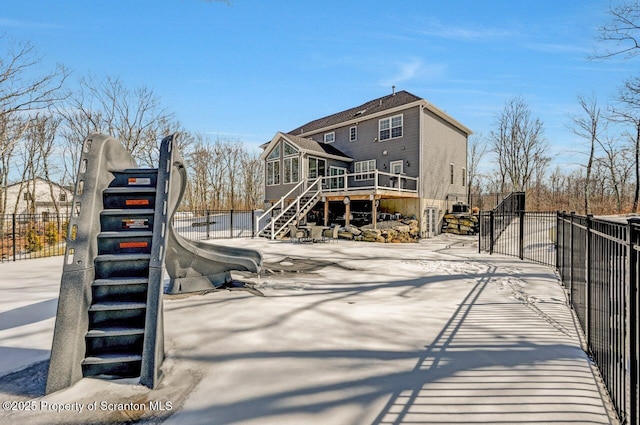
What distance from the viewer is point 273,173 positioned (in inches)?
843

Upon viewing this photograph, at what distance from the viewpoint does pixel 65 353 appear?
2355 mm

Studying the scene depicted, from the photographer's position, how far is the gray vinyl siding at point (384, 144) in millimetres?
17641

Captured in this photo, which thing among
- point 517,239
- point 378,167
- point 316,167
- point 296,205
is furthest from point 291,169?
point 517,239

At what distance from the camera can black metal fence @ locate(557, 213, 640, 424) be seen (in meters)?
1.96

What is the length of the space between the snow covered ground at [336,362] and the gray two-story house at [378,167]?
35.8ft

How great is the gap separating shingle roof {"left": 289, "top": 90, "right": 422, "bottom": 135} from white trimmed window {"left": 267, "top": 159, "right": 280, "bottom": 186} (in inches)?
211

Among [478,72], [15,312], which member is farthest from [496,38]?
[15,312]

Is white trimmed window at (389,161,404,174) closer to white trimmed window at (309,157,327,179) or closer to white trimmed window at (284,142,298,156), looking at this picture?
white trimmed window at (309,157,327,179)

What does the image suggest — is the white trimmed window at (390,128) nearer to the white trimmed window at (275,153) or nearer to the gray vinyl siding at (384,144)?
the gray vinyl siding at (384,144)

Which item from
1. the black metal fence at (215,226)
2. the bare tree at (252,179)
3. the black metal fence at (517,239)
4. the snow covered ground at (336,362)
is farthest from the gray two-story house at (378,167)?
the bare tree at (252,179)

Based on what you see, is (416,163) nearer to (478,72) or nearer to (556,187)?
(478,72)

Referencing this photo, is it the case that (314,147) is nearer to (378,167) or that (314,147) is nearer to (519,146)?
(378,167)

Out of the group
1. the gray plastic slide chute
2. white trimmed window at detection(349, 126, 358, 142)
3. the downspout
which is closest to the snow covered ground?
the gray plastic slide chute

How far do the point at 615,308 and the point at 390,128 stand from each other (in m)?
17.8
